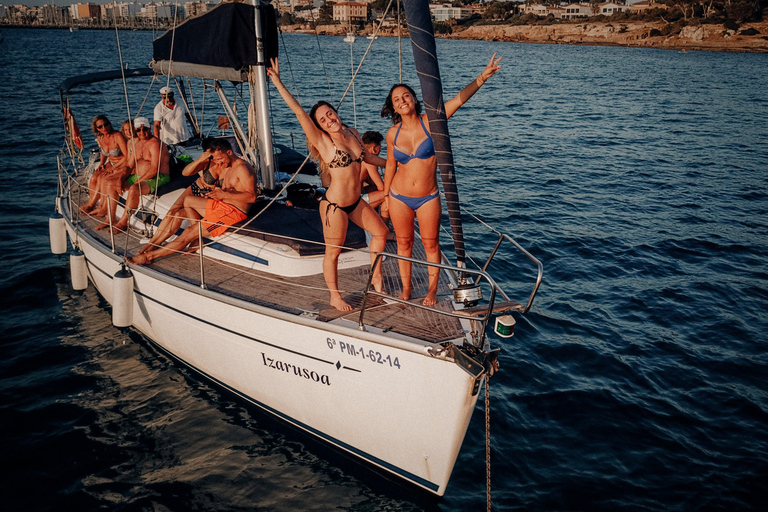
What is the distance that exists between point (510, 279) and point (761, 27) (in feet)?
299

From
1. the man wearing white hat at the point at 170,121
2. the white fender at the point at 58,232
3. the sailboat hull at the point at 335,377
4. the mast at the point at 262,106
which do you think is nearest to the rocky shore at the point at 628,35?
the man wearing white hat at the point at 170,121

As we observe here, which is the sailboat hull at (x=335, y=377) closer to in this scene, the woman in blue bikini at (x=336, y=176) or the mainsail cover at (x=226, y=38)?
the woman in blue bikini at (x=336, y=176)

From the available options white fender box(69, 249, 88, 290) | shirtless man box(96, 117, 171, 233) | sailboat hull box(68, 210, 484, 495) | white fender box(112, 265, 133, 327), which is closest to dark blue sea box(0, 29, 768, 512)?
sailboat hull box(68, 210, 484, 495)

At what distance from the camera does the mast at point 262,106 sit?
697 cm

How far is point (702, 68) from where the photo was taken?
2044 inches

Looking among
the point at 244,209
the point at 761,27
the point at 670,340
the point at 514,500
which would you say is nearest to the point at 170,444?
the point at 244,209

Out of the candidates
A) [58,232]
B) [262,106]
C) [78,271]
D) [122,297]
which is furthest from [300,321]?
[58,232]

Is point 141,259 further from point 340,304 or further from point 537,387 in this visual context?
point 537,387

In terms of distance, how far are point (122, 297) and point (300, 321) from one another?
262 centimetres

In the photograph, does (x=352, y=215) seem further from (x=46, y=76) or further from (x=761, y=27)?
(x=761, y=27)

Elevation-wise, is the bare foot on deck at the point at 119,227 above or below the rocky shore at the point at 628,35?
below

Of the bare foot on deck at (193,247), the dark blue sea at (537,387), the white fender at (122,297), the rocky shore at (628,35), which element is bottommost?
the dark blue sea at (537,387)

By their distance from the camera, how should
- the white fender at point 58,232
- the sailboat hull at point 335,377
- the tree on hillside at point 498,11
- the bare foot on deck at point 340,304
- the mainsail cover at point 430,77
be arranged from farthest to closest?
the tree on hillside at point 498,11 → the white fender at point 58,232 → the bare foot on deck at point 340,304 → the sailboat hull at point 335,377 → the mainsail cover at point 430,77

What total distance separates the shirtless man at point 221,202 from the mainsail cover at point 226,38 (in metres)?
1.20
